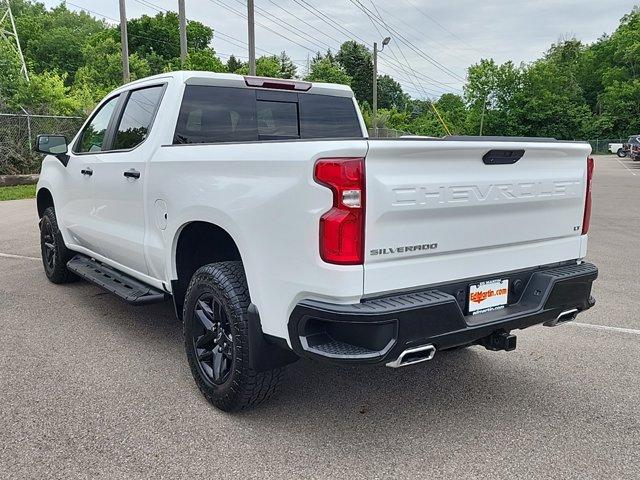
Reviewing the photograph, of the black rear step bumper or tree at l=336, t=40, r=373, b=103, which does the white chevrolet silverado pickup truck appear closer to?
the black rear step bumper

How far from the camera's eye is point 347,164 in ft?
8.31

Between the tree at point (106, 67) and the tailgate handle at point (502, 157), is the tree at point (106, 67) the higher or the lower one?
the higher one

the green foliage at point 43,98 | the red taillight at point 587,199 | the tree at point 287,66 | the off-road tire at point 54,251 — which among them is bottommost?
the off-road tire at point 54,251

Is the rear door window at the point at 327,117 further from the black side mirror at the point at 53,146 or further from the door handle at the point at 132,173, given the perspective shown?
the black side mirror at the point at 53,146

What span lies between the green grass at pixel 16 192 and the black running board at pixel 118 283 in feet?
38.1

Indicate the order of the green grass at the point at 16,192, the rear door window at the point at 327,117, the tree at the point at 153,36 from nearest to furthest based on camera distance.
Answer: the rear door window at the point at 327,117
the green grass at the point at 16,192
the tree at the point at 153,36

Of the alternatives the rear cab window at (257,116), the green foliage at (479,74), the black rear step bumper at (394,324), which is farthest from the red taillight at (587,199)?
the green foliage at (479,74)

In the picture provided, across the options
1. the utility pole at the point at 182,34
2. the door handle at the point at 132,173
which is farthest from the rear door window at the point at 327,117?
the utility pole at the point at 182,34

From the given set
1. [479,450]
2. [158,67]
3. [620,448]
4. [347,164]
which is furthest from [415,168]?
[158,67]

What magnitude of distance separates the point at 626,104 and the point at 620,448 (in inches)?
2602

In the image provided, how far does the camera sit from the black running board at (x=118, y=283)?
4008 millimetres

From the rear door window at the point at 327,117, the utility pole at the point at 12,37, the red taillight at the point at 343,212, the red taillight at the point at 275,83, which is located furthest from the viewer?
the utility pole at the point at 12,37

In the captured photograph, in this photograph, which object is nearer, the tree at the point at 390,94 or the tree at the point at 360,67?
the tree at the point at 360,67

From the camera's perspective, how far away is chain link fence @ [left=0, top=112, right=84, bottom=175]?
17.3 metres
